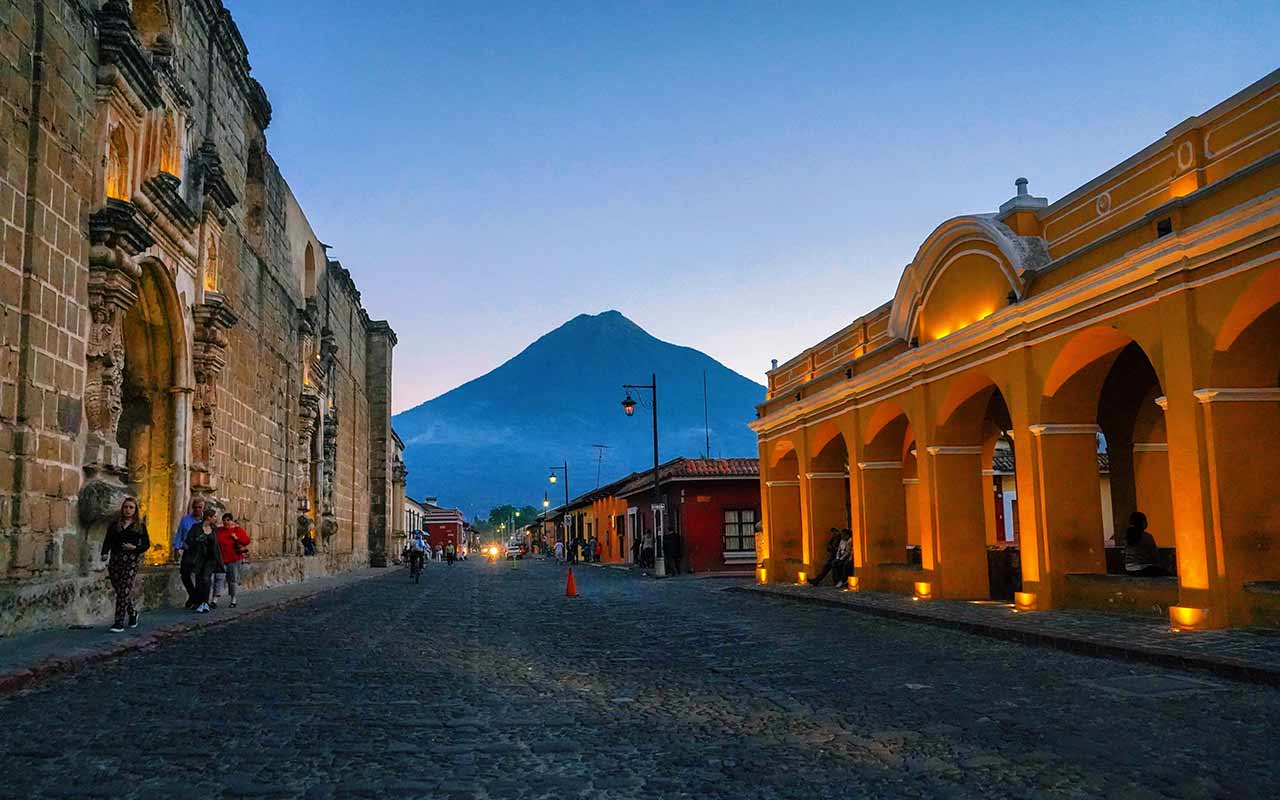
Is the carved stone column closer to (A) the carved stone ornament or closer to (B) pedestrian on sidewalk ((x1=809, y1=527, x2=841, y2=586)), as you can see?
(A) the carved stone ornament

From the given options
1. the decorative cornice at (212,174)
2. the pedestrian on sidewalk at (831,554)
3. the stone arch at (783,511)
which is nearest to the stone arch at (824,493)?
the pedestrian on sidewalk at (831,554)

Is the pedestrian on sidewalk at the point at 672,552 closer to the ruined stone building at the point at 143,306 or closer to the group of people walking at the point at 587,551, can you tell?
the ruined stone building at the point at 143,306

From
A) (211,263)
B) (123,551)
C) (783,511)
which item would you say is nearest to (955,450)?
(783,511)

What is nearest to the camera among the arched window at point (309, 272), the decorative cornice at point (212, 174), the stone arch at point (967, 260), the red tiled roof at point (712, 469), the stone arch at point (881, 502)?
A: the stone arch at point (967, 260)

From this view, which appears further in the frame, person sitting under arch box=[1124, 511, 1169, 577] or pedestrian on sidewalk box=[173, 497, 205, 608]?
pedestrian on sidewalk box=[173, 497, 205, 608]

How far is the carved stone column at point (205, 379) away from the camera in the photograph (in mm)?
17516

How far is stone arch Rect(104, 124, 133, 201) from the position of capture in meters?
13.4

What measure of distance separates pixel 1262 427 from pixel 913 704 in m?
6.07

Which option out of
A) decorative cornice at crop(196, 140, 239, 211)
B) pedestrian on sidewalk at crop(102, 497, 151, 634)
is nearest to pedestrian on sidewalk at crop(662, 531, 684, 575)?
decorative cornice at crop(196, 140, 239, 211)

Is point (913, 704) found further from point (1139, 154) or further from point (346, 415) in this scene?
point (346, 415)

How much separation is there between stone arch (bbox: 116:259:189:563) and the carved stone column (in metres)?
0.58

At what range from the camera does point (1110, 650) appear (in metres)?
9.29

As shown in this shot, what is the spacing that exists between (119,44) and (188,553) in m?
6.77

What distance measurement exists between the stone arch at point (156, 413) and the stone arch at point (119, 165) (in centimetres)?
252
